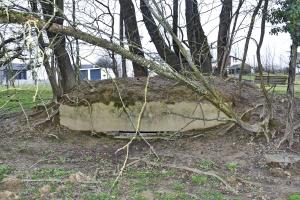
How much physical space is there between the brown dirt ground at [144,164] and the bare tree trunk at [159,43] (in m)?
1.80

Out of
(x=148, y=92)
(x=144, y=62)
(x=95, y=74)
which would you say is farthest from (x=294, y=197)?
(x=95, y=74)

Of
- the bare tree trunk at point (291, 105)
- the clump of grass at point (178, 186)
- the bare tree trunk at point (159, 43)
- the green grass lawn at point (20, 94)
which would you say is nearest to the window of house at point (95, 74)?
the green grass lawn at point (20, 94)

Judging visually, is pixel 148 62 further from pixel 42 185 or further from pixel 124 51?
pixel 42 185

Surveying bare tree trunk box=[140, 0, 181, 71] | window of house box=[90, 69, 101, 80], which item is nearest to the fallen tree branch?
bare tree trunk box=[140, 0, 181, 71]

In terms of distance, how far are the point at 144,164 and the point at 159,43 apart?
4.46 m

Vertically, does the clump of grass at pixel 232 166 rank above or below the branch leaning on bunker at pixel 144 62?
below

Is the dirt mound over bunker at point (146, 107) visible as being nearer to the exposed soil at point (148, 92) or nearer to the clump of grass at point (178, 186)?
the exposed soil at point (148, 92)

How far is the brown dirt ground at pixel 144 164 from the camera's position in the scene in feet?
22.9

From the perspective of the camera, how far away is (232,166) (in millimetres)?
8031

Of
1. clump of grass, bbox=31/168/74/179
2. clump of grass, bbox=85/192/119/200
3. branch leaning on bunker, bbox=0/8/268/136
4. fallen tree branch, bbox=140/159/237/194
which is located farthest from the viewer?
clump of grass, bbox=31/168/74/179

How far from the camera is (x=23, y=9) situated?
7.01m

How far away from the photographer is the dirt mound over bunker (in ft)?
33.0

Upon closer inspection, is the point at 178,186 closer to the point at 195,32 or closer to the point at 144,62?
the point at 144,62

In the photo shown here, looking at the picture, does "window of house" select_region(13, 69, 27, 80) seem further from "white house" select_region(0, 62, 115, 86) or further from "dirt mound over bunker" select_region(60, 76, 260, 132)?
"dirt mound over bunker" select_region(60, 76, 260, 132)
